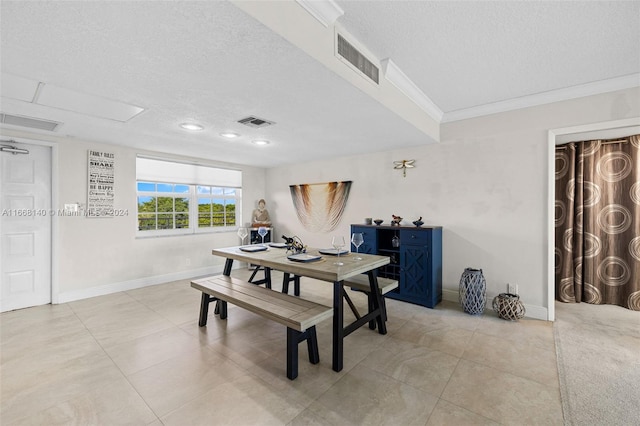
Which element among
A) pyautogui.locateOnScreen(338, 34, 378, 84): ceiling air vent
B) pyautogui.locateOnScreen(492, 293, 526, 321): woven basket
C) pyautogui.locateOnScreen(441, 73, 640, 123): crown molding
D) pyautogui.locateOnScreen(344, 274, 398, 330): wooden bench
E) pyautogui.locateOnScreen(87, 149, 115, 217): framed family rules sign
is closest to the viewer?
pyautogui.locateOnScreen(338, 34, 378, 84): ceiling air vent

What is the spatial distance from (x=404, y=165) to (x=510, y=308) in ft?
7.44

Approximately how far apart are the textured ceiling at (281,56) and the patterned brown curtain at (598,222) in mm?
1446

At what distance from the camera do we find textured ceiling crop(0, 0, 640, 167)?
1.39 meters

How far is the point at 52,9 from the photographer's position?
50.4 inches

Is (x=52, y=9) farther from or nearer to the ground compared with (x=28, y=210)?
farther from the ground

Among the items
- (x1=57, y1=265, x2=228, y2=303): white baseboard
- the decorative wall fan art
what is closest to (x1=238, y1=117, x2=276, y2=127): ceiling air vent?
the decorative wall fan art

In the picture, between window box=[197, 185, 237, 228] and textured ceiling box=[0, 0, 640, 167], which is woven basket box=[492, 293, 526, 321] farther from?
window box=[197, 185, 237, 228]

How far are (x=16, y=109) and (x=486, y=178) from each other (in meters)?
5.16

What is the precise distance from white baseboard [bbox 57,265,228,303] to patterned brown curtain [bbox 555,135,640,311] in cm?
574

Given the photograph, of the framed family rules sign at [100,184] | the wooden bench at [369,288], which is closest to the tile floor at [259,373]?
the wooden bench at [369,288]

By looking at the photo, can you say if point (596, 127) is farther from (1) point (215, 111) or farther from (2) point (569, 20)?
(1) point (215, 111)

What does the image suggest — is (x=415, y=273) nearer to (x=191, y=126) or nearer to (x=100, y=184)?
(x=191, y=126)

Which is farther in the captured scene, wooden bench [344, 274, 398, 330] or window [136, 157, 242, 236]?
window [136, 157, 242, 236]

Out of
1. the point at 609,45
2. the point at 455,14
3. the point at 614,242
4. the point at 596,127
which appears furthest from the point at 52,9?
the point at 614,242
